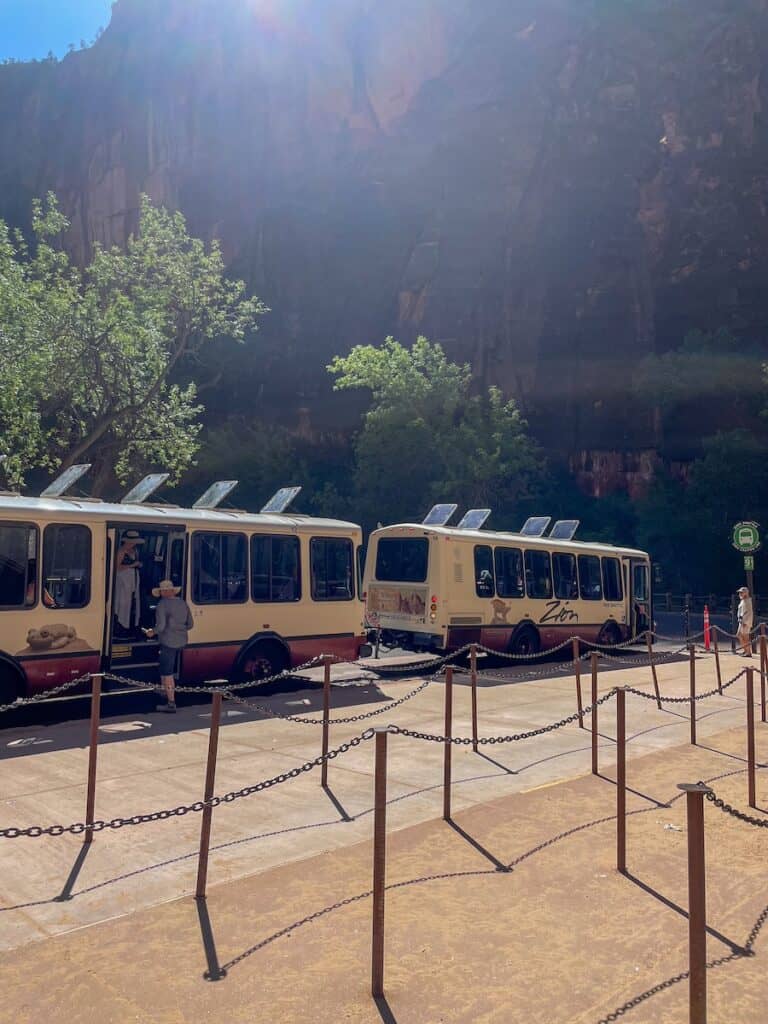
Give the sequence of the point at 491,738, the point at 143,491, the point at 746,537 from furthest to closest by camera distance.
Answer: the point at 746,537 → the point at 143,491 → the point at 491,738

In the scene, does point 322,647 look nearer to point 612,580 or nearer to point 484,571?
point 484,571

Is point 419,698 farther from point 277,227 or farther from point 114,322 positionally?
point 277,227

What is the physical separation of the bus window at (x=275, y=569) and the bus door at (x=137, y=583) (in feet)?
4.17

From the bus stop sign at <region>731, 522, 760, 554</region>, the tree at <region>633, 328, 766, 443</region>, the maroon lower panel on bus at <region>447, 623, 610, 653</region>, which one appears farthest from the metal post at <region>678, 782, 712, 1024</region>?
the tree at <region>633, 328, 766, 443</region>

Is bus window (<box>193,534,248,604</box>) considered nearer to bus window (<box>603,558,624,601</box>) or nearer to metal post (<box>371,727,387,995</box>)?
metal post (<box>371,727,387,995</box>)

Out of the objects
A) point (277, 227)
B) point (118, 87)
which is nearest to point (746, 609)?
point (277, 227)

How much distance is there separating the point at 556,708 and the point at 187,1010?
28.4ft

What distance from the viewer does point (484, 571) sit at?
1700 centimetres

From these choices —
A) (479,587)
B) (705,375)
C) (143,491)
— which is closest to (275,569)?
(143,491)

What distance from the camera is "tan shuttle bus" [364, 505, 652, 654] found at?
16281mm

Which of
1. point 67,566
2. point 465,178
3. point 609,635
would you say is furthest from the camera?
point 465,178

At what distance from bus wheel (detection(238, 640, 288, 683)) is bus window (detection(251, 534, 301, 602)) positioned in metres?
0.74

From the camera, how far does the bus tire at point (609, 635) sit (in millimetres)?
20453

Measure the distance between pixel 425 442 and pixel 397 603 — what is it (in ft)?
85.3
